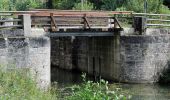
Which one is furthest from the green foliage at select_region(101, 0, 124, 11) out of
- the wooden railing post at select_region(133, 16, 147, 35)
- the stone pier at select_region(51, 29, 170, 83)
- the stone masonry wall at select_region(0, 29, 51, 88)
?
the stone masonry wall at select_region(0, 29, 51, 88)

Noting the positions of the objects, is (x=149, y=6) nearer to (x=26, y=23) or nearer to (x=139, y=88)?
(x=139, y=88)

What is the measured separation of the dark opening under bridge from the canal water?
0.83 metres

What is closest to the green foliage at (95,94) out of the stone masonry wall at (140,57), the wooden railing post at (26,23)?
the wooden railing post at (26,23)

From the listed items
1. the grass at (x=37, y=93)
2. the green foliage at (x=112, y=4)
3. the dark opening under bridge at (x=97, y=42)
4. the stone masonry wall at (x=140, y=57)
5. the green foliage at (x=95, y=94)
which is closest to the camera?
the green foliage at (x=95, y=94)

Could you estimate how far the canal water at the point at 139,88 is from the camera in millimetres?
19672

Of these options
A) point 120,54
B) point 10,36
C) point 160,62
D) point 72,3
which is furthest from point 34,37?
point 72,3

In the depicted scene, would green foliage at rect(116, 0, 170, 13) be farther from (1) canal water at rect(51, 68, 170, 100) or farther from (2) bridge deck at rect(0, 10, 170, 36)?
(2) bridge deck at rect(0, 10, 170, 36)

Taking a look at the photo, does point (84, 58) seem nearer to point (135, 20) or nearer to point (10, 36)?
point (135, 20)

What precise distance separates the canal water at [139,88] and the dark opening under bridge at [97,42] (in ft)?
2.72

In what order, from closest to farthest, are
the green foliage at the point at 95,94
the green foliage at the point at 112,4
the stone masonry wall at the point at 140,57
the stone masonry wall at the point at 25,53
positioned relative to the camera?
the green foliage at the point at 95,94 < the stone masonry wall at the point at 25,53 < the stone masonry wall at the point at 140,57 < the green foliage at the point at 112,4

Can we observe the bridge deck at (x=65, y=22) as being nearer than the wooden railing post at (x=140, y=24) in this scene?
Yes

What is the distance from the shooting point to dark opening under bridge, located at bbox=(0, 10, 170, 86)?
765 inches

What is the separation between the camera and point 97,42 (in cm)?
2620

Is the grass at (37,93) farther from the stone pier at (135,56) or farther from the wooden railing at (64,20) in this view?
the stone pier at (135,56)
